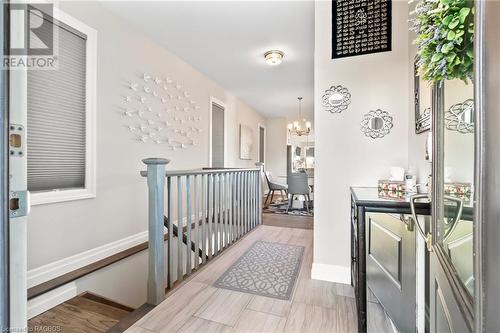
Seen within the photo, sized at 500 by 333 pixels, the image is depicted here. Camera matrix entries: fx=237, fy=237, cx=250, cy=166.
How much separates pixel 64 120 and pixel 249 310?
2387 millimetres

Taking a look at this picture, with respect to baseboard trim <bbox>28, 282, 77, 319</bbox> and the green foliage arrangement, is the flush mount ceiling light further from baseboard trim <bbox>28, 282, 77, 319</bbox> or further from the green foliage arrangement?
baseboard trim <bbox>28, 282, 77, 319</bbox>

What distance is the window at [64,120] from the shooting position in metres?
2.05

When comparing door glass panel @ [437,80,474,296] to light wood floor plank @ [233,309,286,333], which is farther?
light wood floor plank @ [233,309,286,333]

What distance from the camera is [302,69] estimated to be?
4.08 meters

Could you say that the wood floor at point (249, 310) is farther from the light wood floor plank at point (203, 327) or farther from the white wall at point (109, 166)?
the white wall at point (109, 166)

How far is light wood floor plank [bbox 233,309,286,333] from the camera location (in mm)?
1521

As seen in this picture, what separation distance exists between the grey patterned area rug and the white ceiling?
2688 mm

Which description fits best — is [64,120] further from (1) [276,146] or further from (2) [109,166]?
(1) [276,146]

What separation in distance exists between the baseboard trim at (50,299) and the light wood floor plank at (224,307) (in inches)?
51.8

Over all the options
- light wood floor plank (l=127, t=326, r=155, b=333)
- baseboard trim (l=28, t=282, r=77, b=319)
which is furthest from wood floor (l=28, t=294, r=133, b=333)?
light wood floor plank (l=127, t=326, r=155, b=333)

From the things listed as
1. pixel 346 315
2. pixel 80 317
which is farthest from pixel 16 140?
pixel 346 315

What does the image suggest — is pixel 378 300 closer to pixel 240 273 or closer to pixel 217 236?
pixel 240 273

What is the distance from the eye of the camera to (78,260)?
2311 mm

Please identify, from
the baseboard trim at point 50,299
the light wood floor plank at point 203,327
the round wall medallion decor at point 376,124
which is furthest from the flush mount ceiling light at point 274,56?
the baseboard trim at point 50,299
